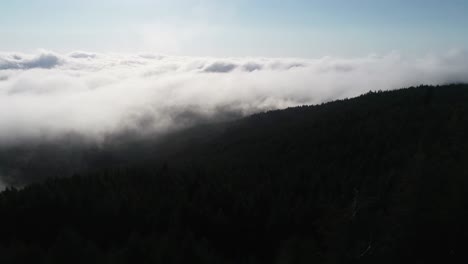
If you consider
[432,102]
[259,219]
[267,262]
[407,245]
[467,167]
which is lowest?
[267,262]

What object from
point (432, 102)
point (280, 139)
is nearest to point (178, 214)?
point (280, 139)

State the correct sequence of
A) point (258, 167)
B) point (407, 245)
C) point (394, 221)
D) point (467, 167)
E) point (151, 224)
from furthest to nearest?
1. point (258, 167)
2. point (151, 224)
3. point (467, 167)
4. point (394, 221)
5. point (407, 245)

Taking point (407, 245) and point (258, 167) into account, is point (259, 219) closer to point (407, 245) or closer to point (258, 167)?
point (407, 245)

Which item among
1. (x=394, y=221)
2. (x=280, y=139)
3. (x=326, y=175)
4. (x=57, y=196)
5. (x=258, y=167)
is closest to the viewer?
(x=394, y=221)

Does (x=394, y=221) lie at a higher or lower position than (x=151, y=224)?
higher

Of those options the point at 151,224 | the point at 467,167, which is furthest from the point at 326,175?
the point at 467,167

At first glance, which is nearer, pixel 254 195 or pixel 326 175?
pixel 254 195
